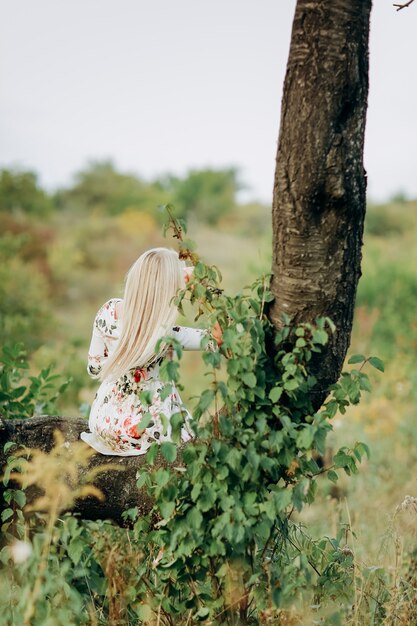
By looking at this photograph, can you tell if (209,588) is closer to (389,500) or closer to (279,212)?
(279,212)

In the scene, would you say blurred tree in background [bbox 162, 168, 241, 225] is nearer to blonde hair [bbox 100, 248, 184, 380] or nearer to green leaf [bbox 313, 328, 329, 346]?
blonde hair [bbox 100, 248, 184, 380]

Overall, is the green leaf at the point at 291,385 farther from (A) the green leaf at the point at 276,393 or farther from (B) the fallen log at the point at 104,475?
(B) the fallen log at the point at 104,475

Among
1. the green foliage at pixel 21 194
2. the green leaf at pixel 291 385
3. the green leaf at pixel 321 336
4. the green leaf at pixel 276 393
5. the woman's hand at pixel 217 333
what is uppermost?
the green foliage at pixel 21 194

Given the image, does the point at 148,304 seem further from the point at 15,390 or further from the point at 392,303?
the point at 392,303

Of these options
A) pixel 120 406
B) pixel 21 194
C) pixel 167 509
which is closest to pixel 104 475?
pixel 120 406

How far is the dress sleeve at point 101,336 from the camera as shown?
3.17 metres

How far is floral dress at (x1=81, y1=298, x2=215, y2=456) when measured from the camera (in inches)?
122

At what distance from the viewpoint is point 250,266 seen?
39.0ft

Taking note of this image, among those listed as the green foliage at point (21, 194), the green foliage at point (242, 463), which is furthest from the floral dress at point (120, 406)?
the green foliage at point (21, 194)

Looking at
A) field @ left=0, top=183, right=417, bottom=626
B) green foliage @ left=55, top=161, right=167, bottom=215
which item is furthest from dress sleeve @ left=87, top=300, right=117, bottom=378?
green foliage @ left=55, top=161, right=167, bottom=215

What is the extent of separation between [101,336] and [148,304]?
373 mm

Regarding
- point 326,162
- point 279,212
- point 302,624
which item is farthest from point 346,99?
point 302,624

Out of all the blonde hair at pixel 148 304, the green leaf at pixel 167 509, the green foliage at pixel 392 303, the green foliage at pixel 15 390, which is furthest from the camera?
the green foliage at pixel 392 303

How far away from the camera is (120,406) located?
3.18 meters
